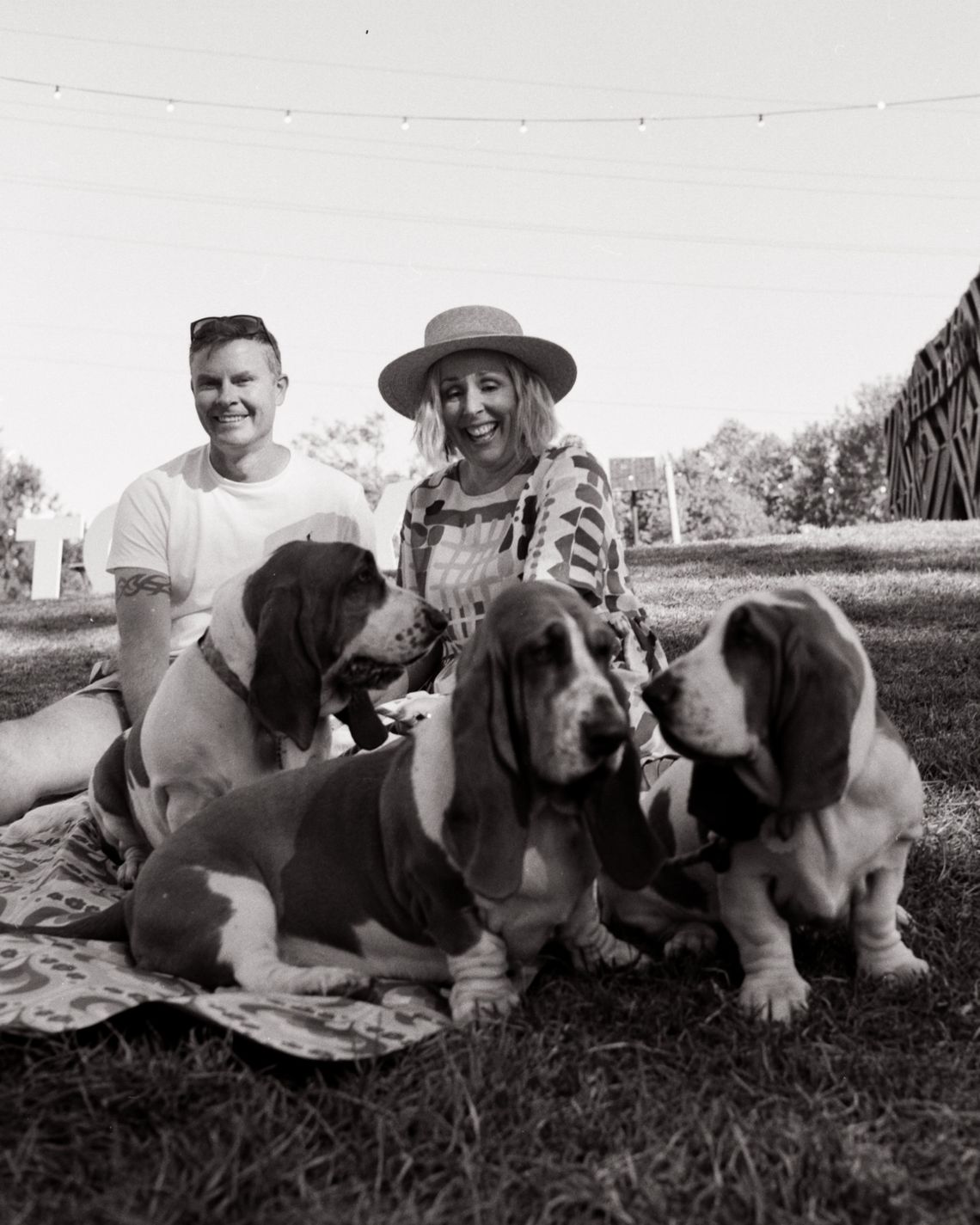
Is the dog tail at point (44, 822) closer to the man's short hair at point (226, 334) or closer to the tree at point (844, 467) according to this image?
the man's short hair at point (226, 334)

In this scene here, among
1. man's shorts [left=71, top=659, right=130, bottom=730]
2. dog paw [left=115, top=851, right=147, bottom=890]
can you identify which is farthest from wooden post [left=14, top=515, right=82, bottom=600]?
dog paw [left=115, top=851, right=147, bottom=890]

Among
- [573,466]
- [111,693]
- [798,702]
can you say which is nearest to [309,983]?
[798,702]

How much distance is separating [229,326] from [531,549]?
1741 millimetres

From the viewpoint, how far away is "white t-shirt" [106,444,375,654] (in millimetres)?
5332

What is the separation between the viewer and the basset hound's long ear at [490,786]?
3.00 metres

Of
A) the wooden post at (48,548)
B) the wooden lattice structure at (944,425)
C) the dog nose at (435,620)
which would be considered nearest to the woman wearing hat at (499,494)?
the dog nose at (435,620)

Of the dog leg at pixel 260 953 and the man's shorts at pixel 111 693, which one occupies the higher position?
the man's shorts at pixel 111 693

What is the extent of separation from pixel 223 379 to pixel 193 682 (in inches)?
65.3

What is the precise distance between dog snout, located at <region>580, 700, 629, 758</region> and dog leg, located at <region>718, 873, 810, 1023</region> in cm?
55

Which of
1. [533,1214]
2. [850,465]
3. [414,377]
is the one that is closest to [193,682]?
[414,377]

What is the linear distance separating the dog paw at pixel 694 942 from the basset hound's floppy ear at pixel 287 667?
1.29m

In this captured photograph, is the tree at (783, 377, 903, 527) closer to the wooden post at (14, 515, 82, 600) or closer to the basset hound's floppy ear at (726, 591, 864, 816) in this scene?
the wooden post at (14, 515, 82, 600)

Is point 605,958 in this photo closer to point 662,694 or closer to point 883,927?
point 883,927

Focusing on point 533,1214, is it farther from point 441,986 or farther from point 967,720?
point 967,720
